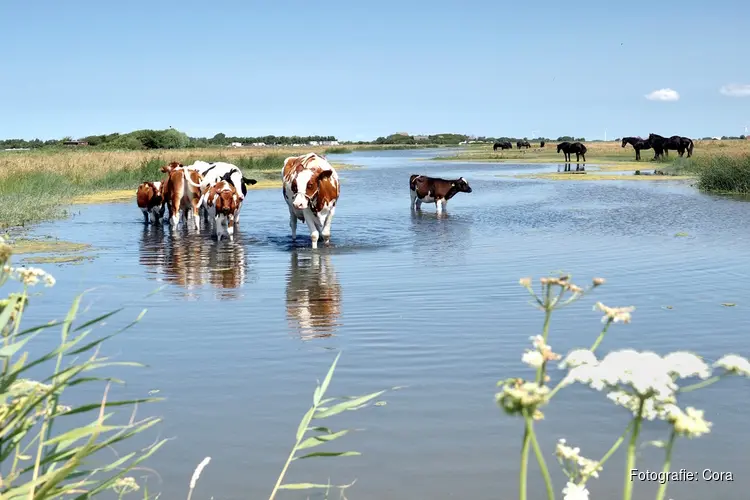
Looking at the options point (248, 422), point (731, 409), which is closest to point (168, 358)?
point (248, 422)

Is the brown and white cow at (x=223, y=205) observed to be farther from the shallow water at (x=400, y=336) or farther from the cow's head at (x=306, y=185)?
the cow's head at (x=306, y=185)

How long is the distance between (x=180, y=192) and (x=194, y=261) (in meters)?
6.58

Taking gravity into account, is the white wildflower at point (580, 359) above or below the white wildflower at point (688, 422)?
above

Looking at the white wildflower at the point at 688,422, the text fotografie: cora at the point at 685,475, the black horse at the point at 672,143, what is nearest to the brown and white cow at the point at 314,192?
the text fotografie: cora at the point at 685,475

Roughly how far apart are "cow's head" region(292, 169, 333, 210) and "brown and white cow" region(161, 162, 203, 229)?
5.29m

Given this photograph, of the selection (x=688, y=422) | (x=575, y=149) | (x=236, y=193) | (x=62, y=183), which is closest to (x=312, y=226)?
(x=236, y=193)

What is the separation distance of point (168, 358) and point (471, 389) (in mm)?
2837

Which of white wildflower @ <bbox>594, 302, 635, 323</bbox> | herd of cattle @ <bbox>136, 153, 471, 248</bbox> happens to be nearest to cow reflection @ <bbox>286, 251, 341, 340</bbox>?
herd of cattle @ <bbox>136, 153, 471, 248</bbox>

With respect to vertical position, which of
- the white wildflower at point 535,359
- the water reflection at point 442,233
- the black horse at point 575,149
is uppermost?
the black horse at point 575,149

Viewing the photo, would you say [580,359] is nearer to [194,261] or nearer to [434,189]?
[194,261]

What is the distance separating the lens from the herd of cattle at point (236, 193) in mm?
16438

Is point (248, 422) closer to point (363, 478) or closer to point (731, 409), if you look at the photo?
point (363, 478)

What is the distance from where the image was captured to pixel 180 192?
2156cm

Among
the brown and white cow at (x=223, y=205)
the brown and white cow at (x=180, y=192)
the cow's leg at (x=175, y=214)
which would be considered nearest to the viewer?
the brown and white cow at (x=223, y=205)
